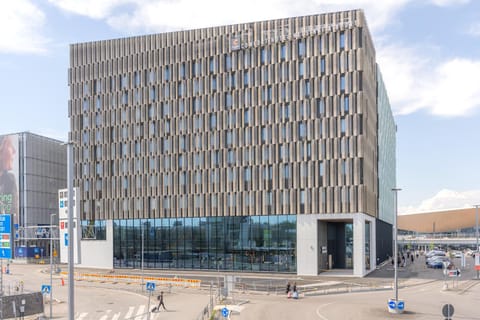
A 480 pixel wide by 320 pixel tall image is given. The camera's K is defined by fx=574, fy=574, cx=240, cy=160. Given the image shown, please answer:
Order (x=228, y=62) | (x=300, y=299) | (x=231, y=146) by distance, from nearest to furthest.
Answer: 1. (x=300, y=299)
2. (x=231, y=146)
3. (x=228, y=62)

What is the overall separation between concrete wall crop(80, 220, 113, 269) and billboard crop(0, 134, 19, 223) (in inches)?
1431

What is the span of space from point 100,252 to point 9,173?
142ft

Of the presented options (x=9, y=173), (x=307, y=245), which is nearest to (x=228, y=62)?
(x=307, y=245)

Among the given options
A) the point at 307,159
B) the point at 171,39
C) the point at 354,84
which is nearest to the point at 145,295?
the point at 307,159

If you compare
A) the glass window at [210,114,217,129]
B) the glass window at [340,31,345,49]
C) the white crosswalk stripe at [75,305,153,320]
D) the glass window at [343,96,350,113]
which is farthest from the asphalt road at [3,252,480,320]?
the glass window at [340,31,345,49]

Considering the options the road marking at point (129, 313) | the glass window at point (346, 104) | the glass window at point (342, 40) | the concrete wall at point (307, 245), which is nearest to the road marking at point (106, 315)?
the road marking at point (129, 313)

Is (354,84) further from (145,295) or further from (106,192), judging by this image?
(106,192)

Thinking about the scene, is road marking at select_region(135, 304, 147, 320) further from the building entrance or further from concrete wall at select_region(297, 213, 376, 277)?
the building entrance

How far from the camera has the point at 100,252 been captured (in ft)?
311

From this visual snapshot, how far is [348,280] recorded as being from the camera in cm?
6944

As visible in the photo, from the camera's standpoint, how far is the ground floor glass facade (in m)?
80.1

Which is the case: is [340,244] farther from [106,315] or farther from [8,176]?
[8,176]

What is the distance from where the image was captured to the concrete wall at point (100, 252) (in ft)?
309

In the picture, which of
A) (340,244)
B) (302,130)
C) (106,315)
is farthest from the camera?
(340,244)
